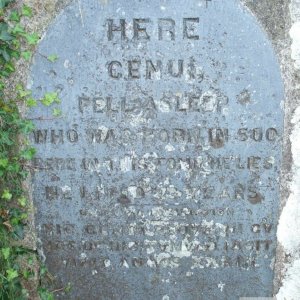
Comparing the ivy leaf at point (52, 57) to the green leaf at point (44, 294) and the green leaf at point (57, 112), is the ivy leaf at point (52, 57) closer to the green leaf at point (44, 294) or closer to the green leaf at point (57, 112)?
the green leaf at point (57, 112)

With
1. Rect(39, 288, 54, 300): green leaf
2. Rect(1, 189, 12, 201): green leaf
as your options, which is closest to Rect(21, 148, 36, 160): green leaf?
Rect(1, 189, 12, 201): green leaf

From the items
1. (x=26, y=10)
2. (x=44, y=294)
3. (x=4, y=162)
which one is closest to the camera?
(x=26, y=10)

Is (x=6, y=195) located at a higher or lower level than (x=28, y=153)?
lower

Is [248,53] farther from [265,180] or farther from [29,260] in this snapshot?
[29,260]

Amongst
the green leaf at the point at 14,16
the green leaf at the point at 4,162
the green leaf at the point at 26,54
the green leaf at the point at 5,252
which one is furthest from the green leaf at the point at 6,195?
the green leaf at the point at 14,16

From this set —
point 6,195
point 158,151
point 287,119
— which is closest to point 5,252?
point 6,195

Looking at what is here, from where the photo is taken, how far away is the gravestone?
1749 millimetres

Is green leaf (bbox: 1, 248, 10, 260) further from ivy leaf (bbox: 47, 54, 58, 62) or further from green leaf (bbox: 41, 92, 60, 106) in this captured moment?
ivy leaf (bbox: 47, 54, 58, 62)

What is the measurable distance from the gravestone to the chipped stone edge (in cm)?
3

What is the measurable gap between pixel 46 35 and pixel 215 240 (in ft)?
3.39

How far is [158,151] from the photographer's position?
1.89m

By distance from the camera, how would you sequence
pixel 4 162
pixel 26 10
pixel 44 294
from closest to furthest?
pixel 26 10 < pixel 4 162 < pixel 44 294

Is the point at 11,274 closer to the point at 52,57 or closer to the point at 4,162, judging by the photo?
the point at 4,162

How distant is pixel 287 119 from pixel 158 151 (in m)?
0.50
